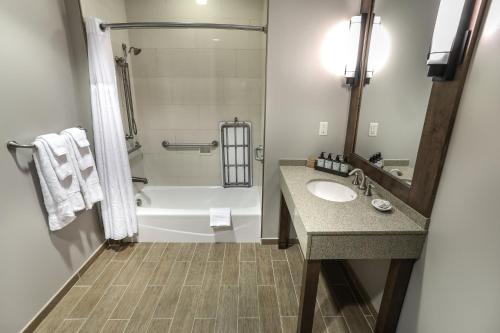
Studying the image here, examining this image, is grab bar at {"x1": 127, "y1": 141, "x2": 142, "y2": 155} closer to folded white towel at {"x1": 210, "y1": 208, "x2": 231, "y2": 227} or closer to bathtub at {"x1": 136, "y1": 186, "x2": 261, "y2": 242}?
bathtub at {"x1": 136, "y1": 186, "x2": 261, "y2": 242}

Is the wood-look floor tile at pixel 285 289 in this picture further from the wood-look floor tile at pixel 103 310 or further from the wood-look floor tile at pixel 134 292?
the wood-look floor tile at pixel 103 310

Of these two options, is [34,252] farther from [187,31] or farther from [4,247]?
[187,31]

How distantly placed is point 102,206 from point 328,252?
6.22ft

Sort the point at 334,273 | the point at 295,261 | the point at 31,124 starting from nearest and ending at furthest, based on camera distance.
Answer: the point at 31,124 → the point at 334,273 → the point at 295,261

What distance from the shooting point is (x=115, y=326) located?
4.95 feet

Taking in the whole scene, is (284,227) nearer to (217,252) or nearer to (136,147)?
(217,252)

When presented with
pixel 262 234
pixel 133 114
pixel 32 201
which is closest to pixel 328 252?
pixel 262 234

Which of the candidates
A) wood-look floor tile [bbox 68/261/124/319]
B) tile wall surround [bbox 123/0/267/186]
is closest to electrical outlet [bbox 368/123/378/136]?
tile wall surround [bbox 123/0/267/186]

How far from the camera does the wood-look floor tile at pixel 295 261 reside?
1921 mm

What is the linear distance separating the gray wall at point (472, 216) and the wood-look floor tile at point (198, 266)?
59.4 inches

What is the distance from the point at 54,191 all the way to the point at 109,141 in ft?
1.93

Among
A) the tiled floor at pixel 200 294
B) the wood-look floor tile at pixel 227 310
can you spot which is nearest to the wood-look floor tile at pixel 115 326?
the tiled floor at pixel 200 294

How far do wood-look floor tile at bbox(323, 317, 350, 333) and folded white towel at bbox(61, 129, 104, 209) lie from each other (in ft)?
6.18

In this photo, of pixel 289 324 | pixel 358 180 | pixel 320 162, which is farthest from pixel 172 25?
pixel 289 324
